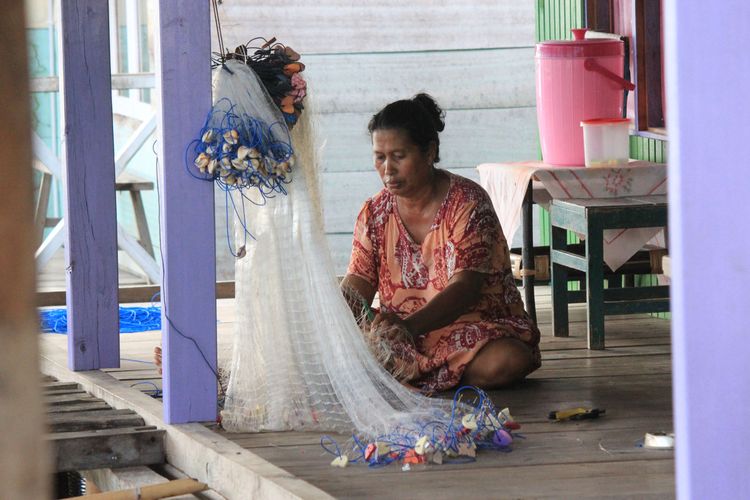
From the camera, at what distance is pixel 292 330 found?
3566 mm

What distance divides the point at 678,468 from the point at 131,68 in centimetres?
830

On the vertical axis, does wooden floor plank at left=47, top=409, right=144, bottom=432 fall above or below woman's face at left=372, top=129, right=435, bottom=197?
below

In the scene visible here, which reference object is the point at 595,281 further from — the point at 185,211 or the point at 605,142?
the point at 185,211

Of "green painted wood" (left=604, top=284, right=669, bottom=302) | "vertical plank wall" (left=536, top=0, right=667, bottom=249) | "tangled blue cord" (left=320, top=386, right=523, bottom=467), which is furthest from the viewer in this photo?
"vertical plank wall" (left=536, top=0, right=667, bottom=249)

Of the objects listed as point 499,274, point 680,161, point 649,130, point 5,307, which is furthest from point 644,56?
point 5,307

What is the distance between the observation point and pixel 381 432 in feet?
11.1

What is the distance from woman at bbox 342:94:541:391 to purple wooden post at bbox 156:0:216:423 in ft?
2.20

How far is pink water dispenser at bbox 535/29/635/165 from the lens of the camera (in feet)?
18.0

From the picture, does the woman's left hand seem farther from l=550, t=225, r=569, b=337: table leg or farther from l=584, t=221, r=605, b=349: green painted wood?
l=550, t=225, r=569, b=337: table leg

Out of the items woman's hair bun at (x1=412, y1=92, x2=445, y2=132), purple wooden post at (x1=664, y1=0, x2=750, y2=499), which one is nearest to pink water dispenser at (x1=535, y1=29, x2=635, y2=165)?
woman's hair bun at (x1=412, y1=92, x2=445, y2=132)

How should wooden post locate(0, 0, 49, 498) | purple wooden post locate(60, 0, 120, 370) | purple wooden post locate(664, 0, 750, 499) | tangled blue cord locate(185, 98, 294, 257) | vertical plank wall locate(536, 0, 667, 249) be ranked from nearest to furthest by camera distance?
wooden post locate(0, 0, 49, 498), purple wooden post locate(664, 0, 750, 499), tangled blue cord locate(185, 98, 294, 257), purple wooden post locate(60, 0, 120, 370), vertical plank wall locate(536, 0, 667, 249)

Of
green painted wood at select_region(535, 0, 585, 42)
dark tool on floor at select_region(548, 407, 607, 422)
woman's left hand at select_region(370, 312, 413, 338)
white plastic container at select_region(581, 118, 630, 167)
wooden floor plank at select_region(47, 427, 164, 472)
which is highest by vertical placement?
green painted wood at select_region(535, 0, 585, 42)

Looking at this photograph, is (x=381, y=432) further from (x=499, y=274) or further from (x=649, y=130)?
(x=649, y=130)

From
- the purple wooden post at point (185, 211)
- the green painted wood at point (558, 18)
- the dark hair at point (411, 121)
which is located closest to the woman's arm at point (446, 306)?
the dark hair at point (411, 121)
